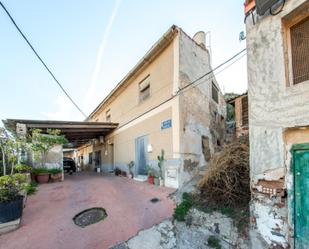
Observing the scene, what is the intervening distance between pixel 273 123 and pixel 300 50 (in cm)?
120

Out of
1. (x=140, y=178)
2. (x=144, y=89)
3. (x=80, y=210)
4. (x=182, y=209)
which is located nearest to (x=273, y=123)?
(x=182, y=209)

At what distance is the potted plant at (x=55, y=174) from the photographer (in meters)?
9.30

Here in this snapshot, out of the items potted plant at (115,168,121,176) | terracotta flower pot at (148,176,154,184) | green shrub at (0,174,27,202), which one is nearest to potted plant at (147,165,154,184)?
terracotta flower pot at (148,176,154,184)

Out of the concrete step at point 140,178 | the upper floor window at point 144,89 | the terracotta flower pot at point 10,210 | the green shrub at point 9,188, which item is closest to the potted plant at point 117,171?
the concrete step at point 140,178

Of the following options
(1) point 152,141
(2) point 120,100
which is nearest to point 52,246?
(1) point 152,141

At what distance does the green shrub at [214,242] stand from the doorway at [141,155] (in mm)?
4982

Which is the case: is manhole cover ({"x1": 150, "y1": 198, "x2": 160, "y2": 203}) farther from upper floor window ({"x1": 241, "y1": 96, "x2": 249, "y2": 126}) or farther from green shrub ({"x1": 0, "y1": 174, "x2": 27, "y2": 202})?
upper floor window ({"x1": 241, "y1": 96, "x2": 249, "y2": 126})

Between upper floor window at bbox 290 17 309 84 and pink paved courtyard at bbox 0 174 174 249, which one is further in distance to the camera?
pink paved courtyard at bbox 0 174 174 249

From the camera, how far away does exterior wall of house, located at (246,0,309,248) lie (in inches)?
107

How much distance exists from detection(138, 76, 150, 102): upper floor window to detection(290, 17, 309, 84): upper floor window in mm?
6379

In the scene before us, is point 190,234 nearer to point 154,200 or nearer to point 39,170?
point 154,200

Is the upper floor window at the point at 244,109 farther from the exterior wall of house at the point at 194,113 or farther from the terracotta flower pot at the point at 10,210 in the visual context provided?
the terracotta flower pot at the point at 10,210

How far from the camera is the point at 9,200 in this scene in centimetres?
391

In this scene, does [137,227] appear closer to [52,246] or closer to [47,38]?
[52,246]
